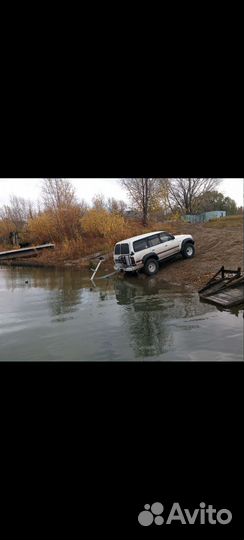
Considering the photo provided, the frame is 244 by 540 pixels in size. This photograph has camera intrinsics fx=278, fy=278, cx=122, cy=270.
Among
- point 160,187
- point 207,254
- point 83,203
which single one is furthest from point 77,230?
point 207,254

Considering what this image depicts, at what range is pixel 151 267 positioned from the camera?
47.3 ft

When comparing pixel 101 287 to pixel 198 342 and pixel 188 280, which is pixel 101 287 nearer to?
pixel 188 280

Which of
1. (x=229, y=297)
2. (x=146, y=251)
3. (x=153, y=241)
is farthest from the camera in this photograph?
(x=153, y=241)

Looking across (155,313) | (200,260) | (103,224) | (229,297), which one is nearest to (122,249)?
(200,260)

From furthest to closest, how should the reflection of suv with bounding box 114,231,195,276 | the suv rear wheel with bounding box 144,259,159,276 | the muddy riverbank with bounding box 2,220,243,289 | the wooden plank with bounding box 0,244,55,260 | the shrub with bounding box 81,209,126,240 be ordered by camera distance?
the wooden plank with bounding box 0,244,55,260 → the shrub with bounding box 81,209,126,240 → the suv rear wheel with bounding box 144,259,159,276 → the reflection of suv with bounding box 114,231,195,276 → the muddy riverbank with bounding box 2,220,243,289

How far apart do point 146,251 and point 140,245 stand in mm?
438

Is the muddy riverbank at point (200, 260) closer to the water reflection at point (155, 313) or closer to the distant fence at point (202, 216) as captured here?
the water reflection at point (155, 313)

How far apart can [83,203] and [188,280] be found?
16.3 m

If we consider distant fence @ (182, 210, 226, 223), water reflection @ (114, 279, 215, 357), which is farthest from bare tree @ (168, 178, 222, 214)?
water reflection @ (114, 279, 215, 357)

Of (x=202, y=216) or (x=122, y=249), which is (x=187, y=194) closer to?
(x=202, y=216)

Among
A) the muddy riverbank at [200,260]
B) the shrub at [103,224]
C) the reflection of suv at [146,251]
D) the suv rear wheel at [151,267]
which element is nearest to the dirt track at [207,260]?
the muddy riverbank at [200,260]

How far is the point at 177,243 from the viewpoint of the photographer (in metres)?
15.2

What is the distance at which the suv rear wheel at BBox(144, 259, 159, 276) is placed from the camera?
14.3 m

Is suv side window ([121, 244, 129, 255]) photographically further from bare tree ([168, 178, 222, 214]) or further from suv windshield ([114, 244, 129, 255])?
bare tree ([168, 178, 222, 214])
